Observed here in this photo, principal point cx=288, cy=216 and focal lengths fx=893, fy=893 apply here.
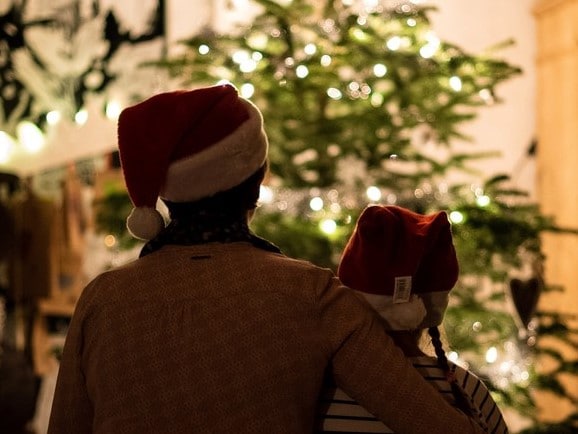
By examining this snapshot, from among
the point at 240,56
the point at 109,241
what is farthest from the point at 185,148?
the point at 109,241

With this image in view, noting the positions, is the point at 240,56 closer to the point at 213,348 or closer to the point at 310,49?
the point at 310,49

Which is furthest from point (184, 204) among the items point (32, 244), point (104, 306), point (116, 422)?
point (32, 244)

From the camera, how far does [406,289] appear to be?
125cm

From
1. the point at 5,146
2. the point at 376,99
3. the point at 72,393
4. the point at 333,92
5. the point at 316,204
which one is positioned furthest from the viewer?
the point at 5,146

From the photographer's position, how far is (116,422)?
1188 millimetres

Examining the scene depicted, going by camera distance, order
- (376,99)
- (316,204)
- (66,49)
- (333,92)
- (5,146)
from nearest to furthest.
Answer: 1. (316,204)
2. (333,92)
3. (376,99)
4. (5,146)
5. (66,49)

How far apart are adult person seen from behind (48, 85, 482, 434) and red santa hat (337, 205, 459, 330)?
4 centimetres

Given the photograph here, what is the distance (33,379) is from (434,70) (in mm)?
2027

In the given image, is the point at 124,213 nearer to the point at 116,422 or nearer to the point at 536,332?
the point at 536,332

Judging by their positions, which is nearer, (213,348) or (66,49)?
(213,348)

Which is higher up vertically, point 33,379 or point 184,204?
point 184,204

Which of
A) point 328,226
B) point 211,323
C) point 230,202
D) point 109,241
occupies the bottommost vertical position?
point 109,241

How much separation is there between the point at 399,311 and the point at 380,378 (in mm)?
121

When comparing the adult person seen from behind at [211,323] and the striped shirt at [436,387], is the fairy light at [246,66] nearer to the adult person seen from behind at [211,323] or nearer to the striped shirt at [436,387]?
the adult person seen from behind at [211,323]
